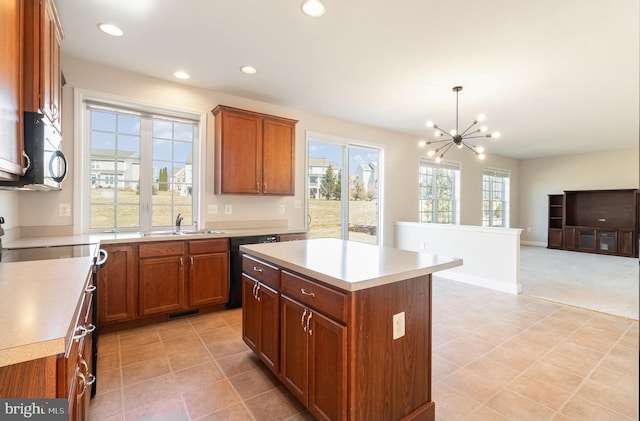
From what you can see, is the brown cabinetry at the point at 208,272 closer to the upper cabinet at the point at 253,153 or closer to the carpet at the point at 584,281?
the upper cabinet at the point at 253,153

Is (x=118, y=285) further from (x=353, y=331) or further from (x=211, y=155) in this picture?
(x=353, y=331)

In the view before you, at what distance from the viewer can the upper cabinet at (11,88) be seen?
120 centimetres

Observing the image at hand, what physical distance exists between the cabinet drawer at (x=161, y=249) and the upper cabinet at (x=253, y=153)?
0.85m

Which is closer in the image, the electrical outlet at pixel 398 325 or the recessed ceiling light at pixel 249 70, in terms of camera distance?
the electrical outlet at pixel 398 325

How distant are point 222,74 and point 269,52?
0.77 m

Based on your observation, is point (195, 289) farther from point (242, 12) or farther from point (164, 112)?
point (242, 12)

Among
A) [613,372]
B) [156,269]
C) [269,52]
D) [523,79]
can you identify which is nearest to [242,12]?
[269,52]

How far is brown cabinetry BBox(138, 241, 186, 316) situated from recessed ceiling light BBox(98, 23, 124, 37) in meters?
1.87

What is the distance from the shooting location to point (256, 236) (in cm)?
356

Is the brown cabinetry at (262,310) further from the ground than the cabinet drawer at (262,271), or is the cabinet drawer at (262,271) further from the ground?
the cabinet drawer at (262,271)

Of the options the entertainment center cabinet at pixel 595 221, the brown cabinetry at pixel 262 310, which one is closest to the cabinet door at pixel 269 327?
the brown cabinetry at pixel 262 310

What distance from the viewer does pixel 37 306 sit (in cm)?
99

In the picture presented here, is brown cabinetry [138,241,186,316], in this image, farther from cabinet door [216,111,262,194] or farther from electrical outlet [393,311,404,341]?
electrical outlet [393,311,404,341]

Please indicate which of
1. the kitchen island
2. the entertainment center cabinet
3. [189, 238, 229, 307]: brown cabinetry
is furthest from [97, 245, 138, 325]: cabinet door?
the entertainment center cabinet
